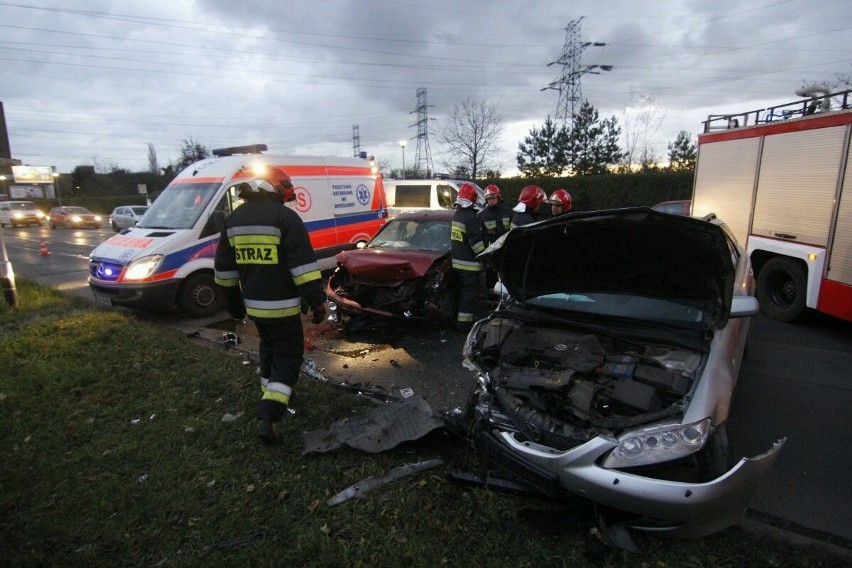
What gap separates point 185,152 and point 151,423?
46796mm

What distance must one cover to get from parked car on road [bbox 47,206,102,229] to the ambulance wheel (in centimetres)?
2485

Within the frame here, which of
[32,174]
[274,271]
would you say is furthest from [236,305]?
[32,174]

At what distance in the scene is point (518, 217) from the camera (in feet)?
21.7

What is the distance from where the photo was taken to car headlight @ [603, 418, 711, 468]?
7.53 ft

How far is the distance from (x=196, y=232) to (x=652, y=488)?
22.4ft

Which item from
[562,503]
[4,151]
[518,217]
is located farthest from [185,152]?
[562,503]

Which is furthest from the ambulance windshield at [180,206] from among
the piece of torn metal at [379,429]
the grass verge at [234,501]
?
the piece of torn metal at [379,429]

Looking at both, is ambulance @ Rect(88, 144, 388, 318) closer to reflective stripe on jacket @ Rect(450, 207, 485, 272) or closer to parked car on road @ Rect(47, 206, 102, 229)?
reflective stripe on jacket @ Rect(450, 207, 485, 272)

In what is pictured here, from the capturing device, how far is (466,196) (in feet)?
19.9

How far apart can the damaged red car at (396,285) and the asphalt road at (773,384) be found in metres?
0.40

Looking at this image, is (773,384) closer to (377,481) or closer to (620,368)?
(620,368)

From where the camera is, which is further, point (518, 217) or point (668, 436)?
point (518, 217)

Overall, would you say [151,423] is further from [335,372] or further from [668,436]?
[668,436]

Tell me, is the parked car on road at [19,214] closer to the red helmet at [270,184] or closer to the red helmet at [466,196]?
the red helmet at [466,196]
